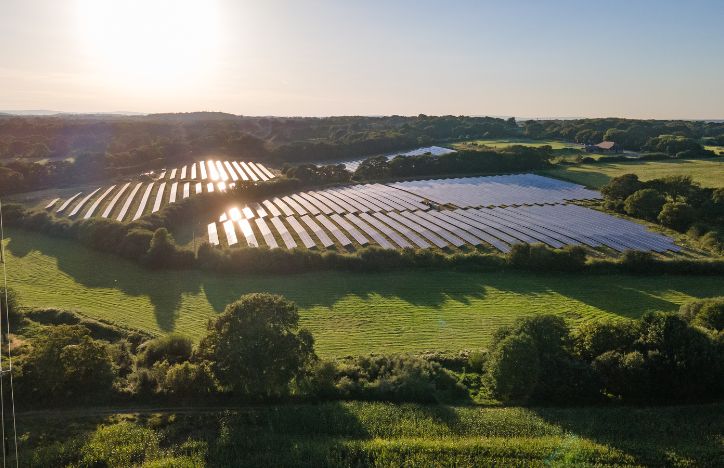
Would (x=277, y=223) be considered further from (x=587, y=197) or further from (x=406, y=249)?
(x=587, y=197)

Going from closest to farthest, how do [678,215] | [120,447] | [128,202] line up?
[120,447] < [678,215] < [128,202]

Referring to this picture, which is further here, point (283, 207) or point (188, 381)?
point (283, 207)

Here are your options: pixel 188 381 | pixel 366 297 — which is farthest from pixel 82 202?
pixel 188 381

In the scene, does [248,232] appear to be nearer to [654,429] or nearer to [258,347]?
[258,347]

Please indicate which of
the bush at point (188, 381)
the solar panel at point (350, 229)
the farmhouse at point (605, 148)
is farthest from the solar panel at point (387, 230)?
the farmhouse at point (605, 148)

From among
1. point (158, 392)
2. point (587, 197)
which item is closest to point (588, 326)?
point (158, 392)

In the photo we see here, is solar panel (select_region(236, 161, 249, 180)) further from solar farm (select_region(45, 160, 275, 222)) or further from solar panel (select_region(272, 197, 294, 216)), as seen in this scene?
solar panel (select_region(272, 197, 294, 216))

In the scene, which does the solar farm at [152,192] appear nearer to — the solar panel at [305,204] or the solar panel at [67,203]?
the solar panel at [67,203]

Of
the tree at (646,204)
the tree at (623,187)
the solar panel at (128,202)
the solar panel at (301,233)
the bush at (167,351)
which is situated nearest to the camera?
the bush at (167,351)
